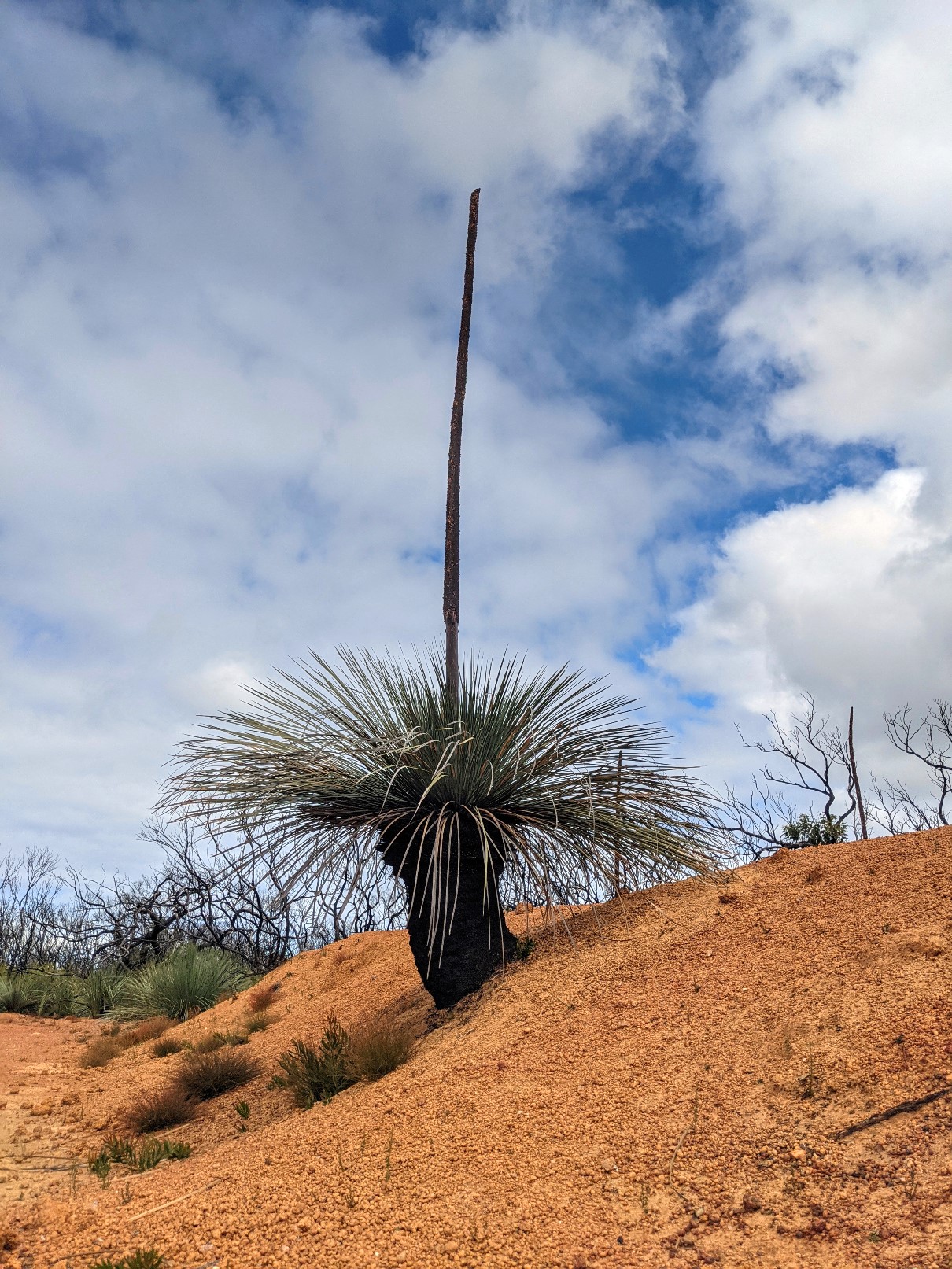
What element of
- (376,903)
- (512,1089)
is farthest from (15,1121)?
(512,1089)

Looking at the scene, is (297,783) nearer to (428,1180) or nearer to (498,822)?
(498,822)

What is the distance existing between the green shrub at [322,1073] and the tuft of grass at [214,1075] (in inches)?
45.5

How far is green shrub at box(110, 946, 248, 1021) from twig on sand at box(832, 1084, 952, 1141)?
9.44 meters

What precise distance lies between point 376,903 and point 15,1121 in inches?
135

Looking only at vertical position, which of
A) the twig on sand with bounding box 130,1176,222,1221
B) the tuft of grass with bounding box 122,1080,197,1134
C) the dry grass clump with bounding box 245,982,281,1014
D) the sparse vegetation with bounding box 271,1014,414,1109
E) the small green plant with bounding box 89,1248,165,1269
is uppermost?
the dry grass clump with bounding box 245,982,281,1014

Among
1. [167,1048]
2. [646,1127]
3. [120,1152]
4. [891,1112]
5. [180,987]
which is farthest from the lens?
[180,987]

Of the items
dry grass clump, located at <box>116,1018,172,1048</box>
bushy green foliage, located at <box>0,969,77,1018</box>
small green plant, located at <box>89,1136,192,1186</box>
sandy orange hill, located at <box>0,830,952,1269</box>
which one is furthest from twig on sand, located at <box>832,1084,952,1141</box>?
bushy green foliage, located at <box>0,969,77,1018</box>

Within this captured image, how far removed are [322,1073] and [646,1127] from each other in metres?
2.51

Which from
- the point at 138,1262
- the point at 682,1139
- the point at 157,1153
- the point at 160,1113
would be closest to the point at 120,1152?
the point at 157,1153

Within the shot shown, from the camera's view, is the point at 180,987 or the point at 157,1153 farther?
the point at 180,987

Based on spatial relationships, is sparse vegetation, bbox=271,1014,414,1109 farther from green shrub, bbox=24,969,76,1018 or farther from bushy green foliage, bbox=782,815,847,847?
green shrub, bbox=24,969,76,1018

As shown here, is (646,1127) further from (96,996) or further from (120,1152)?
(96,996)

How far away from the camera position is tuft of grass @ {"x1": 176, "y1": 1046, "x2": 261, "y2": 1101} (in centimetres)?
658

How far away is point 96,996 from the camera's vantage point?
45.2ft
